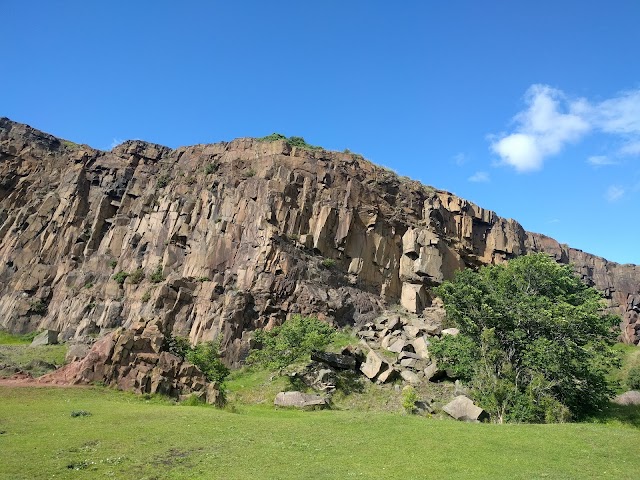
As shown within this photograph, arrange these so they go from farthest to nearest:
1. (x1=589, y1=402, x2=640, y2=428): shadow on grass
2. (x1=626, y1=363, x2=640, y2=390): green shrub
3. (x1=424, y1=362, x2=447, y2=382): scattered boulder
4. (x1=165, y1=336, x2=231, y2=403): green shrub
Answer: (x1=626, y1=363, x2=640, y2=390): green shrub, (x1=424, y1=362, x2=447, y2=382): scattered boulder, (x1=165, y1=336, x2=231, y2=403): green shrub, (x1=589, y1=402, x2=640, y2=428): shadow on grass

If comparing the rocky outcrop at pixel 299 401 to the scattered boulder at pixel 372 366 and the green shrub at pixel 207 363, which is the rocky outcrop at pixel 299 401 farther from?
the scattered boulder at pixel 372 366

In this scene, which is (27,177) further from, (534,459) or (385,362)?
(534,459)

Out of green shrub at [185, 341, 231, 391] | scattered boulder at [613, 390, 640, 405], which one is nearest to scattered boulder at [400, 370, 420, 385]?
green shrub at [185, 341, 231, 391]

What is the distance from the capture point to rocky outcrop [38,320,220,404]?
27.0m

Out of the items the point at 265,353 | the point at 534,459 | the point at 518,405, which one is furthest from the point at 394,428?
the point at 265,353

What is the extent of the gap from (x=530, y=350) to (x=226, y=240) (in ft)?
137

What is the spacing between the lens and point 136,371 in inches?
1089

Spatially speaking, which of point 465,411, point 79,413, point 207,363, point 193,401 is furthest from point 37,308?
point 465,411

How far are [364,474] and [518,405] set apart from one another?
18081mm

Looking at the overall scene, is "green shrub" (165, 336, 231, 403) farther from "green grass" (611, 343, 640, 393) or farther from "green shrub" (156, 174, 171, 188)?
"green shrub" (156, 174, 171, 188)

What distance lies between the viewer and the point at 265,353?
1708 inches

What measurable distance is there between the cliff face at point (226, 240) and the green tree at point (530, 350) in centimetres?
2337

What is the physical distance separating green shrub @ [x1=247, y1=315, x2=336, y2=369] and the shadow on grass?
847 inches

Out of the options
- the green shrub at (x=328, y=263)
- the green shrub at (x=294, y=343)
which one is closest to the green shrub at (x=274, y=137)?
the green shrub at (x=328, y=263)
